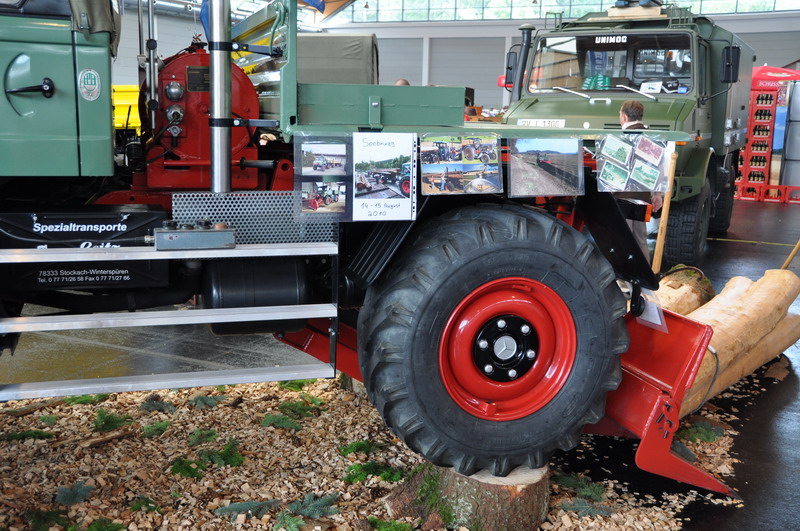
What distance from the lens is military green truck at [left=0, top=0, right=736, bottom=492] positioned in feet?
9.31

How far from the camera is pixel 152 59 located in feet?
10.8

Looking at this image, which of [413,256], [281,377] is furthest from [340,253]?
[281,377]

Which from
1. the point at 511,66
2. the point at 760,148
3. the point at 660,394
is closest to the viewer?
the point at 660,394

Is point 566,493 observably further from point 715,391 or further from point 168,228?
point 168,228

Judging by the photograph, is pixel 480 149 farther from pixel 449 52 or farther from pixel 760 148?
pixel 449 52

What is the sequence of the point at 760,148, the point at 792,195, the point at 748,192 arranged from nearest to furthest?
the point at 760,148, the point at 792,195, the point at 748,192

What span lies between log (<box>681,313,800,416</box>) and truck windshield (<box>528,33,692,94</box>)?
3.48 metres

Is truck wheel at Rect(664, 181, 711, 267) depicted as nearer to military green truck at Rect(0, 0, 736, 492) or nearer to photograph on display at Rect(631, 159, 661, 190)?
military green truck at Rect(0, 0, 736, 492)

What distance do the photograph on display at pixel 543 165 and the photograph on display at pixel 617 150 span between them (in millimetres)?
119

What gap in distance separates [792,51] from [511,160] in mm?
25252

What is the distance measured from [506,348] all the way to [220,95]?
1.55m

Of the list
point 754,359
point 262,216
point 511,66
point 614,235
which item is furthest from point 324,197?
point 511,66

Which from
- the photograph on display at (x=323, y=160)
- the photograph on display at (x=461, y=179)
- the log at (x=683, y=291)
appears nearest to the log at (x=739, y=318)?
the log at (x=683, y=291)

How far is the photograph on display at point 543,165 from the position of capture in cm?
314
